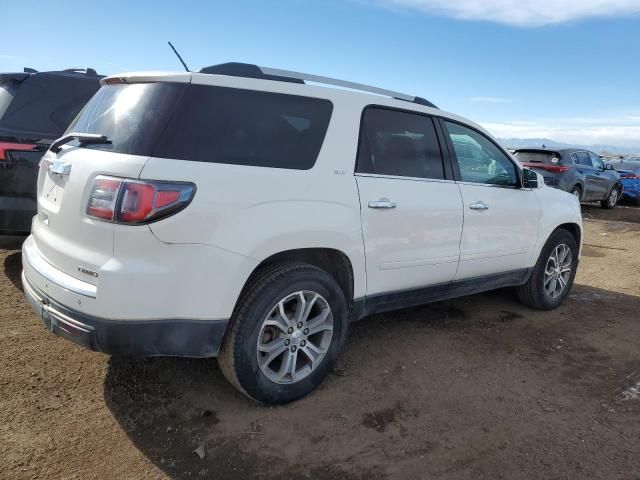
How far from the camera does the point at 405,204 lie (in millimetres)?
3467

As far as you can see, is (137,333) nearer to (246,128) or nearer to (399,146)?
(246,128)

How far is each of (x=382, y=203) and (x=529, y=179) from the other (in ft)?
6.55

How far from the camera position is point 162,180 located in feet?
8.07

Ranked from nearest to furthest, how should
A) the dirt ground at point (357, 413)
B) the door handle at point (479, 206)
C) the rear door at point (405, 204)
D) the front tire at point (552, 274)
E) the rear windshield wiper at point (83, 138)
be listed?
the dirt ground at point (357, 413)
the rear windshield wiper at point (83, 138)
the rear door at point (405, 204)
the door handle at point (479, 206)
the front tire at point (552, 274)

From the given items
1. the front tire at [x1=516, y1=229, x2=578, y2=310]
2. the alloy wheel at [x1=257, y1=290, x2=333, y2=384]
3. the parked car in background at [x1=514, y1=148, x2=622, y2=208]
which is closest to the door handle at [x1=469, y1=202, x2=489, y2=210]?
the front tire at [x1=516, y1=229, x2=578, y2=310]

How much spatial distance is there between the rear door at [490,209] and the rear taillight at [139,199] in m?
2.31

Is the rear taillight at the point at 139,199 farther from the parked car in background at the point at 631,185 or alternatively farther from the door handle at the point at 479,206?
the parked car in background at the point at 631,185

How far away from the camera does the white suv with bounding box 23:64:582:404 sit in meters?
2.48

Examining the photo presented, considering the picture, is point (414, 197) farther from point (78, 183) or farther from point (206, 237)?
point (78, 183)

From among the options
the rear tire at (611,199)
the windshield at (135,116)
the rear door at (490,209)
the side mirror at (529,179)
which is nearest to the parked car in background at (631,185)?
the rear tire at (611,199)

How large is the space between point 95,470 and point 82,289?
861 millimetres

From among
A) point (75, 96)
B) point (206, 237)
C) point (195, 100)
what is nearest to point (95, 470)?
point (206, 237)

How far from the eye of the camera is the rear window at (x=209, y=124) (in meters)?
2.59

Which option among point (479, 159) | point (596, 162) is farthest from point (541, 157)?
point (479, 159)
